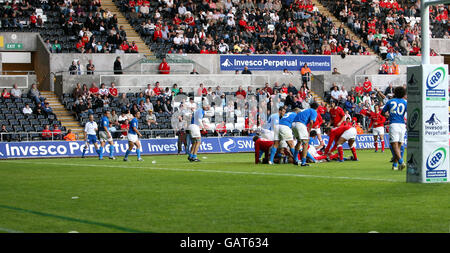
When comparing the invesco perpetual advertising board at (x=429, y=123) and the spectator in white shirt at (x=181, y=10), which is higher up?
the spectator in white shirt at (x=181, y=10)

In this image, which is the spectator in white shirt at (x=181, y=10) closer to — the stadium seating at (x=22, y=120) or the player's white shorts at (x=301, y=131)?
the stadium seating at (x=22, y=120)

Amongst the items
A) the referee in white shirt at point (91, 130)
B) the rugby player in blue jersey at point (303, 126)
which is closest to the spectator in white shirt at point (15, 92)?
the referee in white shirt at point (91, 130)

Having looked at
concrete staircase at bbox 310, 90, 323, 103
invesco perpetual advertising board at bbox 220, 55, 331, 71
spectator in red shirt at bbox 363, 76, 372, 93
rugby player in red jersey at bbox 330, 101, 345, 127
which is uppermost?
invesco perpetual advertising board at bbox 220, 55, 331, 71

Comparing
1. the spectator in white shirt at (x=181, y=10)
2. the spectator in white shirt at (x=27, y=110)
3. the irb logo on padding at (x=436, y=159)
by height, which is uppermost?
the spectator in white shirt at (x=181, y=10)

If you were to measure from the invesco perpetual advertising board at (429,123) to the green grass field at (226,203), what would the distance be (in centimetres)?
59

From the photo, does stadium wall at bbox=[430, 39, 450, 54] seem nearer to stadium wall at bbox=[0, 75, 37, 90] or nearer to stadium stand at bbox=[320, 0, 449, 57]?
stadium stand at bbox=[320, 0, 449, 57]

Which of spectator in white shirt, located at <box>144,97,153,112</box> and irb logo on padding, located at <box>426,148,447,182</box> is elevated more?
spectator in white shirt, located at <box>144,97,153,112</box>

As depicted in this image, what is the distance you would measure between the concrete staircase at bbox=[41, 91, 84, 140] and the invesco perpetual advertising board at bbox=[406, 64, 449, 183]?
2371 centimetres

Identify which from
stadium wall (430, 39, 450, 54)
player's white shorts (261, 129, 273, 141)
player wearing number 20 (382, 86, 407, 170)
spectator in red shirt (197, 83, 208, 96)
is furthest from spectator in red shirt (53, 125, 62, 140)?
stadium wall (430, 39, 450, 54)

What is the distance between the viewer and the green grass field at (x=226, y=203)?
34.2 feet

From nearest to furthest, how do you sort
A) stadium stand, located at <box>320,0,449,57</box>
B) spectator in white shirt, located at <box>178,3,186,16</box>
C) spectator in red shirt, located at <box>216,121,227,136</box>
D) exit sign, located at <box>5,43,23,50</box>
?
spectator in red shirt, located at <box>216,121,227,136</box> → exit sign, located at <box>5,43,23,50</box> → spectator in white shirt, located at <box>178,3,186,16</box> → stadium stand, located at <box>320,0,449,57</box>

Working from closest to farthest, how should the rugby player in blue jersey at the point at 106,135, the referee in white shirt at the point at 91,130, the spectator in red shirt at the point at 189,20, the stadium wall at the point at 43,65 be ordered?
1. the rugby player in blue jersey at the point at 106,135
2. the referee in white shirt at the point at 91,130
3. the stadium wall at the point at 43,65
4. the spectator in red shirt at the point at 189,20

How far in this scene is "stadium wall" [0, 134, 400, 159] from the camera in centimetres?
3381

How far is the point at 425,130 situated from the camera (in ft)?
52.6
